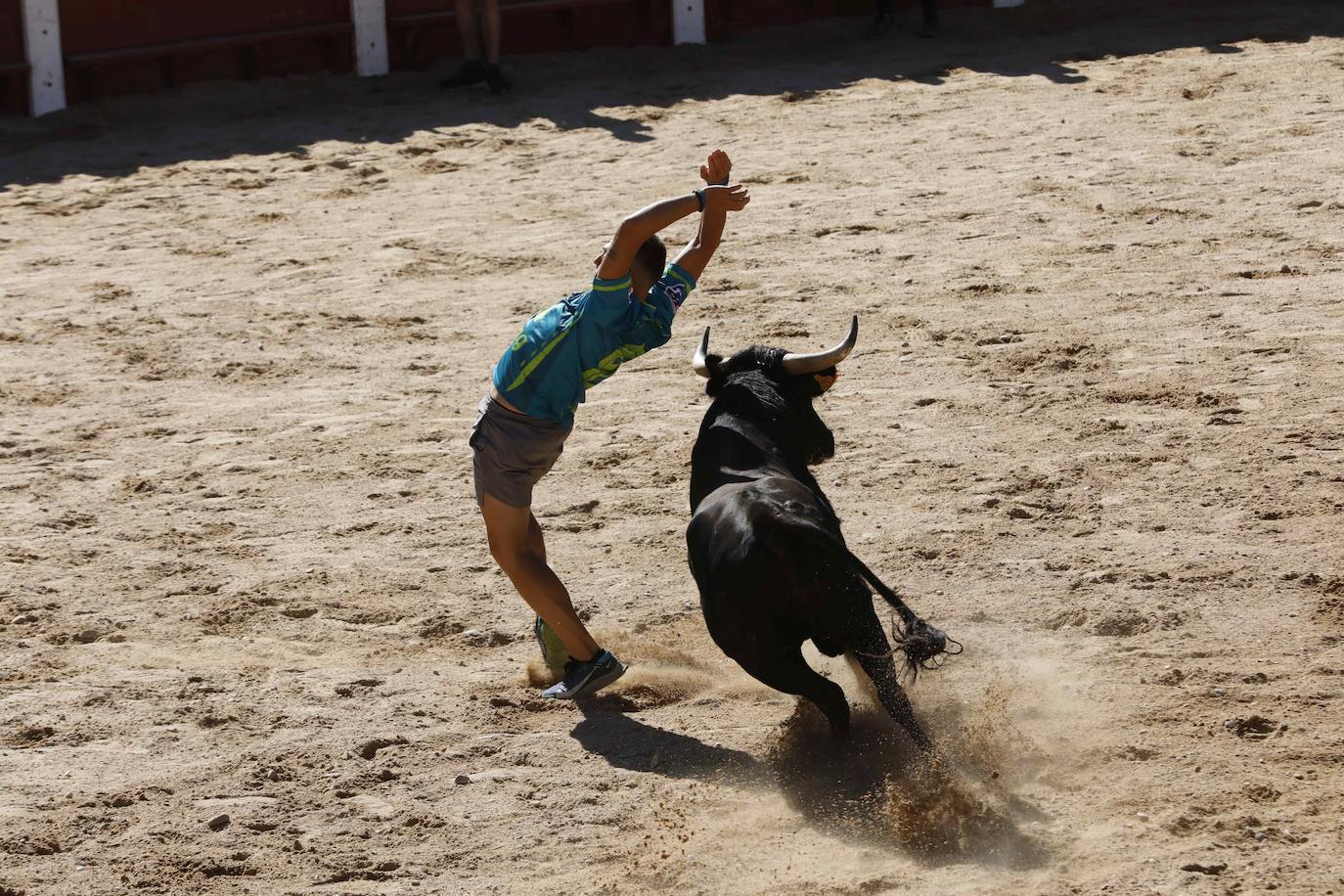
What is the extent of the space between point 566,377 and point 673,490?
62.6 inches

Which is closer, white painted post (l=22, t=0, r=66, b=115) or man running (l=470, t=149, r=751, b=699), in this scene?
man running (l=470, t=149, r=751, b=699)

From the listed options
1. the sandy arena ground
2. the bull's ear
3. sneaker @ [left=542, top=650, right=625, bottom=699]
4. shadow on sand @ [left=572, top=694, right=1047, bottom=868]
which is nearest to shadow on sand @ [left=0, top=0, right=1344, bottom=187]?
the sandy arena ground

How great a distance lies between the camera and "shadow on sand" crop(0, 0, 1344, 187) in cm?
1027

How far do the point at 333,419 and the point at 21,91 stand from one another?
5.74m

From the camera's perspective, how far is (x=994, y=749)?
12.6 ft

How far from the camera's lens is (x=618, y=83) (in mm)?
11180

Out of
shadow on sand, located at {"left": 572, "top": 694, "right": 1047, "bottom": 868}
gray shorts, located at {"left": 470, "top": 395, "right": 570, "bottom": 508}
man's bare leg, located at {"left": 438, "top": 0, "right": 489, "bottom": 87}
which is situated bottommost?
shadow on sand, located at {"left": 572, "top": 694, "right": 1047, "bottom": 868}

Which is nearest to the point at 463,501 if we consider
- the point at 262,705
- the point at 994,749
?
the point at 262,705

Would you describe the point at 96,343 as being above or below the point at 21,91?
below

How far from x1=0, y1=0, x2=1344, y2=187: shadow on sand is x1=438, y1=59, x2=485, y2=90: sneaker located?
9 centimetres

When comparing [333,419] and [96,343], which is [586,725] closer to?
[333,419]

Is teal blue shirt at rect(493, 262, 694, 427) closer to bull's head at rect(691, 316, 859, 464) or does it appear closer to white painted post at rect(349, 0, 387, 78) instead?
bull's head at rect(691, 316, 859, 464)

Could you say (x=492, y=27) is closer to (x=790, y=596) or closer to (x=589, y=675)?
(x=589, y=675)

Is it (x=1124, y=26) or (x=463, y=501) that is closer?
(x=463, y=501)
